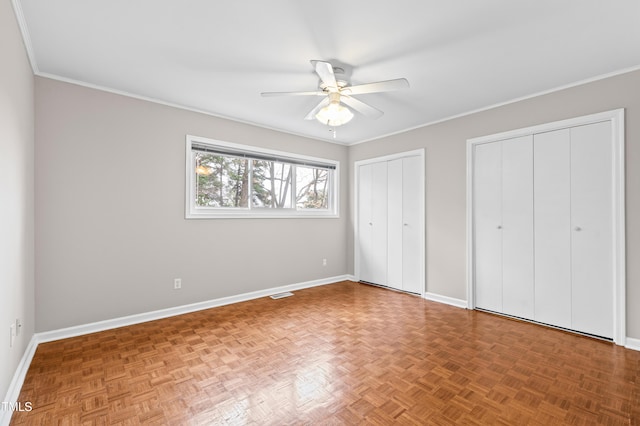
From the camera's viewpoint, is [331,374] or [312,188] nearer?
[331,374]

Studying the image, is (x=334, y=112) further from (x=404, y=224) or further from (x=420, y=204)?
(x=404, y=224)

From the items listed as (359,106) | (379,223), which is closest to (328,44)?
(359,106)

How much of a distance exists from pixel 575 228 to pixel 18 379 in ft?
15.5

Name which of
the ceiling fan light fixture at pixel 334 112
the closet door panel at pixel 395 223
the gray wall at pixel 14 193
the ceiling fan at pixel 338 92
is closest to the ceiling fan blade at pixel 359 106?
the ceiling fan at pixel 338 92

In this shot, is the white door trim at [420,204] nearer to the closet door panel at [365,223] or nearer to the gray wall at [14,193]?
the closet door panel at [365,223]

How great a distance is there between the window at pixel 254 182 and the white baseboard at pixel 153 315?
108 centimetres

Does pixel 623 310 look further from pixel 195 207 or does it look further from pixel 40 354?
pixel 40 354

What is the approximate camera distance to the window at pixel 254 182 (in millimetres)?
3723

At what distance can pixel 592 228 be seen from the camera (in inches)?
110

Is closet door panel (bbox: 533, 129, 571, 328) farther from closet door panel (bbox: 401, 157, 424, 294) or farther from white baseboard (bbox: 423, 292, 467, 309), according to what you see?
closet door panel (bbox: 401, 157, 424, 294)

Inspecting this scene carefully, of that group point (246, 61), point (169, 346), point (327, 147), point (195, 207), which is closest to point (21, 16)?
point (246, 61)

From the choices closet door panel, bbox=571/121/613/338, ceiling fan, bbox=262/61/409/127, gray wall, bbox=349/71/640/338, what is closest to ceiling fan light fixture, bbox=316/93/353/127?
ceiling fan, bbox=262/61/409/127

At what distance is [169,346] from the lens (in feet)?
8.61

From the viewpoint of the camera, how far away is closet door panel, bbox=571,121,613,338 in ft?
8.92
